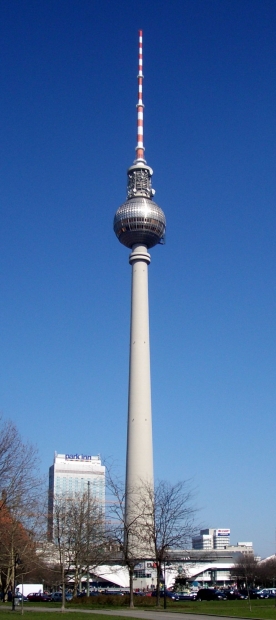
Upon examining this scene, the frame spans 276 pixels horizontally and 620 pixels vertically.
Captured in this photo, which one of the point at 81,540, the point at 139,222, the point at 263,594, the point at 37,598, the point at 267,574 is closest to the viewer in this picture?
the point at 81,540

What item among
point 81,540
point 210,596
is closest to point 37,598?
point 81,540

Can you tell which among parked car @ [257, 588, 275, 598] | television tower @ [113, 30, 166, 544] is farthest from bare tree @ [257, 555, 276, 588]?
television tower @ [113, 30, 166, 544]

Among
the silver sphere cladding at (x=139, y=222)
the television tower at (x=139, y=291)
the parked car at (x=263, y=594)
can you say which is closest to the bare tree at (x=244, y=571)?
the parked car at (x=263, y=594)

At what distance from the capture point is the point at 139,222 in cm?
10188

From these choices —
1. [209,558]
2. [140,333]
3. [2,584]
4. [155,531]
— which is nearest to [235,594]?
[2,584]

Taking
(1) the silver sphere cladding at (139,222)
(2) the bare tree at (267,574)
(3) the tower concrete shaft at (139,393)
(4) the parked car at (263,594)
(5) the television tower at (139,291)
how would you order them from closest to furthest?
(4) the parked car at (263,594) < (3) the tower concrete shaft at (139,393) < (5) the television tower at (139,291) < (1) the silver sphere cladding at (139,222) < (2) the bare tree at (267,574)

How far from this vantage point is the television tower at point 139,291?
90.0m

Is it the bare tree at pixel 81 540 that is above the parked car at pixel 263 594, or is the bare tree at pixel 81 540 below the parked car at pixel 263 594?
above

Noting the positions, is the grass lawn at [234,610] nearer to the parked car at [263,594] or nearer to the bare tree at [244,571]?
the parked car at [263,594]

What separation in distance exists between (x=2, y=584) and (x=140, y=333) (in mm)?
39694

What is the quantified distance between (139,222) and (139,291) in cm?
1146

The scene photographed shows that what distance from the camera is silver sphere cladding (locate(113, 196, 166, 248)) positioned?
10212cm

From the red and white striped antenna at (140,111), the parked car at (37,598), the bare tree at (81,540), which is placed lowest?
the parked car at (37,598)

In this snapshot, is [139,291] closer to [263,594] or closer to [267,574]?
[263,594]
